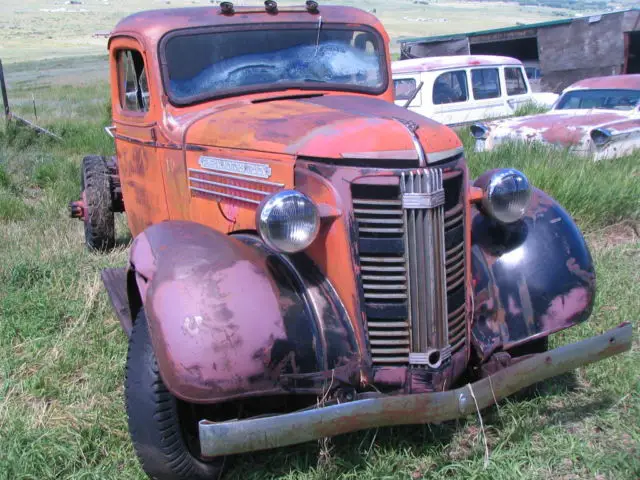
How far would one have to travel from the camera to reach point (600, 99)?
8.96 m

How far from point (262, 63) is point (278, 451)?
6.70ft

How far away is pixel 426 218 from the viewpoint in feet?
8.55

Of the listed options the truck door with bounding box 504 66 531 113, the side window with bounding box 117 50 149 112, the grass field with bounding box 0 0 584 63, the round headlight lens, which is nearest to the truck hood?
the round headlight lens

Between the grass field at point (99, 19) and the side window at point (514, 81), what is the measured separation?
110 ft

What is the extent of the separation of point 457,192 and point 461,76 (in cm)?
865

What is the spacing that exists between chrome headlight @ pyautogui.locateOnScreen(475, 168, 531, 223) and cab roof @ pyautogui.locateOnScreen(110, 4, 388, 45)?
1.53 m

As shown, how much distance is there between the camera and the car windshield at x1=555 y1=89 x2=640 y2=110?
8.59 m

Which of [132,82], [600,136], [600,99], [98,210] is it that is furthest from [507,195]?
[600,99]

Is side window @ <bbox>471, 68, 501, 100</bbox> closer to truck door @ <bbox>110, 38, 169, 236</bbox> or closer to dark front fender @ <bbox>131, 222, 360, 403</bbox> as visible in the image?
truck door @ <bbox>110, 38, 169, 236</bbox>

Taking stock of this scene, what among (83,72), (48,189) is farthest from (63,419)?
(83,72)

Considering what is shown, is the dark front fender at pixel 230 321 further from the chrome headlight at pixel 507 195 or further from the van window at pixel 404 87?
the van window at pixel 404 87

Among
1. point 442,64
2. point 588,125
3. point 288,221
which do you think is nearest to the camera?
point 288,221

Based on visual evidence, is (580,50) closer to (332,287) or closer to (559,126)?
(559,126)

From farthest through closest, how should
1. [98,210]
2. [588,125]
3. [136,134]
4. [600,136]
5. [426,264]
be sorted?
1. [588,125]
2. [600,136]
3. [98,210]
4. [136,134]
5. [426,264]
